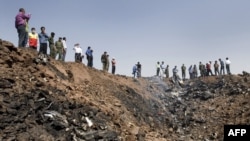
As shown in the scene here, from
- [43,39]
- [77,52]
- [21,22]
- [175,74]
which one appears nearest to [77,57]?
[77,52]

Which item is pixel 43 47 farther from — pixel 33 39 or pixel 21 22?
pixel 21 22

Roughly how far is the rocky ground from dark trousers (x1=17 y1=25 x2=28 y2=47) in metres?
0.60

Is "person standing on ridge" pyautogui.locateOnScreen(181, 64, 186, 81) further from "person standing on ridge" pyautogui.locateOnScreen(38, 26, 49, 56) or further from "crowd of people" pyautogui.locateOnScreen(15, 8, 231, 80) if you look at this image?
"person standing on ridge" pyautogui.locateOnScreen(38, 26, 49, 56)

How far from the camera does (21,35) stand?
14945 mm

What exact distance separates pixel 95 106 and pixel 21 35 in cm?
460

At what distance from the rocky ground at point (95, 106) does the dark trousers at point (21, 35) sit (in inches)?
23.4

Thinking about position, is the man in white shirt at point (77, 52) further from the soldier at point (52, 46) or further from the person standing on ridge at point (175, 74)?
the person standing on ridge at point (175, 74)

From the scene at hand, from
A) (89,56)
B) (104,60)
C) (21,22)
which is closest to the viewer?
(21,22)

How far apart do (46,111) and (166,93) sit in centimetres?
1514

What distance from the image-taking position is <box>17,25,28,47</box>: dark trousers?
1473 centimetres

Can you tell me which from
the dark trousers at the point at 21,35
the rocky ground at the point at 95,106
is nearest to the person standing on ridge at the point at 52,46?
the rocky ground at the point at 95,106

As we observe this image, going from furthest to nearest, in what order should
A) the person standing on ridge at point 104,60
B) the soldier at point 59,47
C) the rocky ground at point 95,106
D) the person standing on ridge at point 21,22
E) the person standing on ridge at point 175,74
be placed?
the person standing on ridge at point 175,74 < the person standing on ridge at point 104,60 < the soldier at point 59,47 < the person standing on ridge at point 21,22 < the rocky ground at point 95,106

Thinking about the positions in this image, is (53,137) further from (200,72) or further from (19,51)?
(200,72)

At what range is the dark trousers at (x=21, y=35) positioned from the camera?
48.3ft
